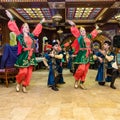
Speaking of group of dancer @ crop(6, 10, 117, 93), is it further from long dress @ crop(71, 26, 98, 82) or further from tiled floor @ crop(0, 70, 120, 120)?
tiled floor @ crop(0, 70, 120, 120)

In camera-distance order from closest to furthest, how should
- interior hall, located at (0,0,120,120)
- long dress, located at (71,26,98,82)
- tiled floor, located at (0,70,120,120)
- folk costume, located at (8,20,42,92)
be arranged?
1. tiled floor, located at (0,70,120,120)
2. interior hall, located at (0,0,120,120)
3. folk costume, located at (8,20,42,92)
4. long dress, located at (71,26,98,82)

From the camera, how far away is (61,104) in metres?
3.91

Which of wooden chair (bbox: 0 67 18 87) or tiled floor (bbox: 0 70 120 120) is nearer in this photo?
tiled floor (bbox: 0 70 120 120)

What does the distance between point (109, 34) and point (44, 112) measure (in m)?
10.7

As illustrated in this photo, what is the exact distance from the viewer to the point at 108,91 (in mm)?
5090

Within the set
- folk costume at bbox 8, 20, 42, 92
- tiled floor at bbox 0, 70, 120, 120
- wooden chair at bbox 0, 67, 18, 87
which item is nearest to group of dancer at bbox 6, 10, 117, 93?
folk costume at bbox 8, 20, 42, 92

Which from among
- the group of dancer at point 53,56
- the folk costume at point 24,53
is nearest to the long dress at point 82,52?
the group of dancer at point 53,56

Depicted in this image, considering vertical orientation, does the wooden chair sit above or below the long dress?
below

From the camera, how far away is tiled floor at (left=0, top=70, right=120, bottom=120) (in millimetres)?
3244

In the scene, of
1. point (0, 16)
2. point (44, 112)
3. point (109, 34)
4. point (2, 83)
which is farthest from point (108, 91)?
point (109, 34)

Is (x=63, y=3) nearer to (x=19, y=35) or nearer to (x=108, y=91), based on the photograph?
(x=19, y=35)

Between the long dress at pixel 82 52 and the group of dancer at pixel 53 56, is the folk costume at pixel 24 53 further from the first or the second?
the long dress at pixel 82 52

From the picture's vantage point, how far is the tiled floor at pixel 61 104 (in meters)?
3.24

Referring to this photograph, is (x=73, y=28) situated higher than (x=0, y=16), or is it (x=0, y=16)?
(x=0, y=16)
